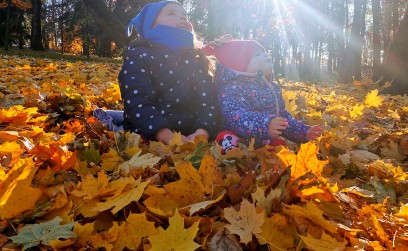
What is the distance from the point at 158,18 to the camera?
2613 millimetres

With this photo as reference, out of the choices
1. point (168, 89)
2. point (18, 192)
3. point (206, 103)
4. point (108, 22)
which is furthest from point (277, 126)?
point (108, 22)

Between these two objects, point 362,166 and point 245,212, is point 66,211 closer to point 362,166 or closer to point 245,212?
point 245,212

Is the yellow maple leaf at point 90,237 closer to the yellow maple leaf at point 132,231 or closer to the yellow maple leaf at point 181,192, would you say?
the yellow maple leaf at point 132,231

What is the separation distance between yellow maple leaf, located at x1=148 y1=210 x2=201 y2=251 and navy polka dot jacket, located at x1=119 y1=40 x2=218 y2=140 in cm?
136

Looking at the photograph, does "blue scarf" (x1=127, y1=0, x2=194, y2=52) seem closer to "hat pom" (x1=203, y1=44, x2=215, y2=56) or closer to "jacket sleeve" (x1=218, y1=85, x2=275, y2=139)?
"hat pom" (x1=203, y1=44, x2=215, y2=56)

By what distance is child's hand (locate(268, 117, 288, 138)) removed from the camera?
7.20 ft

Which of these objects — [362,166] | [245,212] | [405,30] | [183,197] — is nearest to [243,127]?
[362,166]

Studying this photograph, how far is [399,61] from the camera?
844 centimetres

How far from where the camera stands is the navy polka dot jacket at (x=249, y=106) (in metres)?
2.31

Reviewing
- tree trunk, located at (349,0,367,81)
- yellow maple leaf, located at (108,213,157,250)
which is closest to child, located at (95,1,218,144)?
yellow maple leaf, located at (108,213,157,250)

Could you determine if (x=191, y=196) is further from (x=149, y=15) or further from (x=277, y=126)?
(x=149, y=15)

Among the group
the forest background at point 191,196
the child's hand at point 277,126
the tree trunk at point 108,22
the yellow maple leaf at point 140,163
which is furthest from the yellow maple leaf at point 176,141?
the tree trunk at point 108,22

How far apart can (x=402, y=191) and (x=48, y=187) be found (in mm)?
1529

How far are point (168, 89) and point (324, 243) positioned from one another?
177cm
